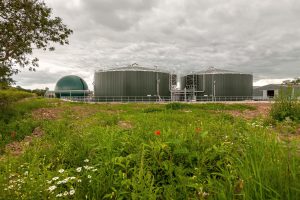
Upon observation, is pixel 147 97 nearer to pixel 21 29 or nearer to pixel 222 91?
pixel 222 91

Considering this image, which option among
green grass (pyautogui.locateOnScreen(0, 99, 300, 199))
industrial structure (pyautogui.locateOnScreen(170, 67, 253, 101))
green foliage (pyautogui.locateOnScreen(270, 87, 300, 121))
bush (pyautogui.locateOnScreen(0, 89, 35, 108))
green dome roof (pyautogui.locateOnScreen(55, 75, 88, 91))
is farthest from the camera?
green dome roof (pyautogui.locateOnScreen(55, 75, 88, 91))

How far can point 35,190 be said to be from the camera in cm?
316

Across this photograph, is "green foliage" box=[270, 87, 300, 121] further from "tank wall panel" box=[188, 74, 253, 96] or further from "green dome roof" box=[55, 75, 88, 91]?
"green dome roof" box=[55, 75, 88, 91]

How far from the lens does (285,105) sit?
34.8 ft

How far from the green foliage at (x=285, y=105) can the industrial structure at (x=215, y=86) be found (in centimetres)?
4276

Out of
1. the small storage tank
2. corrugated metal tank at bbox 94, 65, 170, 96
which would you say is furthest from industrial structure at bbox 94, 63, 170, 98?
the small storage tank

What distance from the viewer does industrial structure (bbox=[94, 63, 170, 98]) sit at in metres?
47.6

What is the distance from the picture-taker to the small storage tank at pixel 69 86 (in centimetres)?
6960

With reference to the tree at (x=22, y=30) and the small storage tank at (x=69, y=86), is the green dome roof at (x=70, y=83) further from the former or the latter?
the tree at (x=22, y=30)

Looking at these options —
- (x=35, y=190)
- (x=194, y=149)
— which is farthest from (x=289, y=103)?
(x=35, y=190)

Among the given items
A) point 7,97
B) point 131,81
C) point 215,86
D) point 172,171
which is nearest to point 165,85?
point 131,81

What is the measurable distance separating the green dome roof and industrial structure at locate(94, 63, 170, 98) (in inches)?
960

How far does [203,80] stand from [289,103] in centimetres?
4543

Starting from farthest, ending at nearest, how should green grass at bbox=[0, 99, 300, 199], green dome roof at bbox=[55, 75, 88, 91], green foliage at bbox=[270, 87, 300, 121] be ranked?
green dome roof at bbox=[55, 75, 88, 91]
green foliage at bbox=[270, 87, 300, 121]
green grass at bbox=[0, 99, 300, 199]
